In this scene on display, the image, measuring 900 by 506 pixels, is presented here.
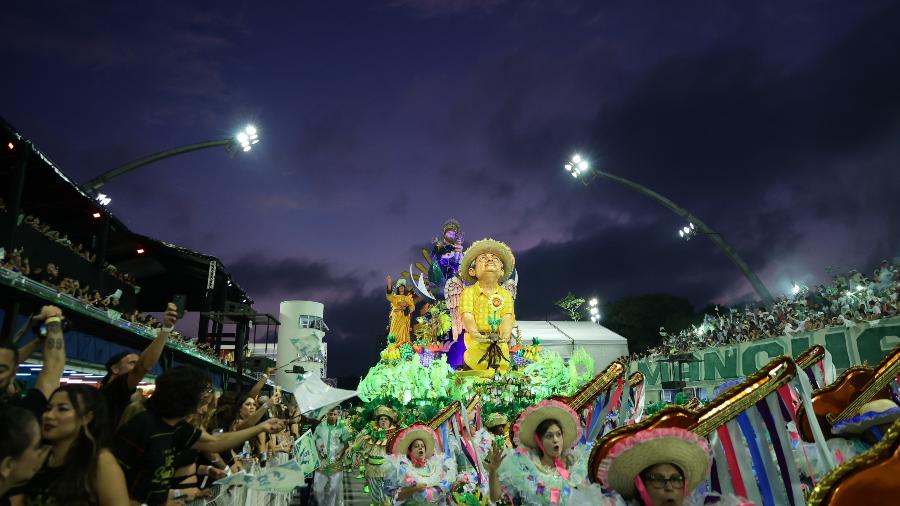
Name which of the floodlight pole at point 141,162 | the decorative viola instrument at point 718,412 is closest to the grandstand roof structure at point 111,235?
the floodlight pole at point 141,162

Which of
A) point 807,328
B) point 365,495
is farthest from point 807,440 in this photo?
point 807,328

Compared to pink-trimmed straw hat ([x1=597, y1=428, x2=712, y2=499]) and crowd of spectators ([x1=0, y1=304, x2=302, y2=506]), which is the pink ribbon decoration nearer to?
crowd of spectators ([x1=0, y1=304, x2=302, y2=506])

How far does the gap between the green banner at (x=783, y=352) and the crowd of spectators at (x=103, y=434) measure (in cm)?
904

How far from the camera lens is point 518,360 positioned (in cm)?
1762

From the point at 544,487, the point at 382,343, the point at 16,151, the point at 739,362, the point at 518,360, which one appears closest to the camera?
the point at 544,487

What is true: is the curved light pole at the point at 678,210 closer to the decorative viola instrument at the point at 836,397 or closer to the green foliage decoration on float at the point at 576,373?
the green foliage decoration on float at the point at 576,373

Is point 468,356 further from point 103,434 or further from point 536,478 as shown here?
point 103,434

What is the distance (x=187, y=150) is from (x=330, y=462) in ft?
28.8

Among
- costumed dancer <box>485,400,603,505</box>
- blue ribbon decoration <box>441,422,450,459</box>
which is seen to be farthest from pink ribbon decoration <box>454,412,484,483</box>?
costumed dancer <box>485,400,603,505</box>

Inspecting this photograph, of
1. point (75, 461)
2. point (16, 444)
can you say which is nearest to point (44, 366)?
point (75, 461)

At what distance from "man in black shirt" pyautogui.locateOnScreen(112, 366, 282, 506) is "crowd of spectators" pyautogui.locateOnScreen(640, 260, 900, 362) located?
30.0 ft

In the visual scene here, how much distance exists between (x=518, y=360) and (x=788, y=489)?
15.0 meters

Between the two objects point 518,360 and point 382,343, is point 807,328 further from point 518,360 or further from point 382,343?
point 382,343

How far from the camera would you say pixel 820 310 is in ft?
49.6
